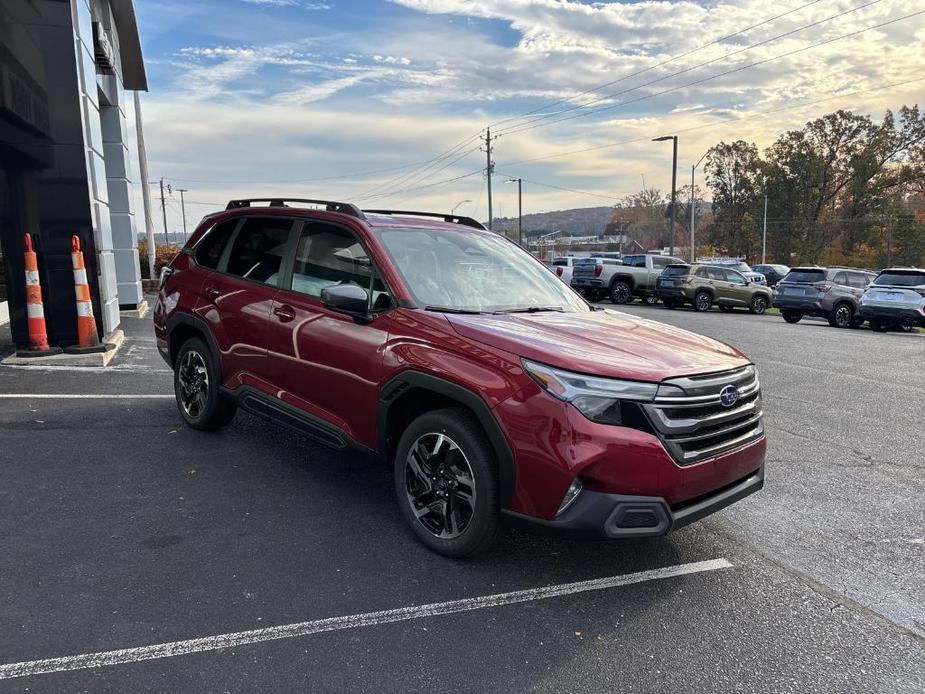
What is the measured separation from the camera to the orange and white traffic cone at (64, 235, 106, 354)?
8.31m

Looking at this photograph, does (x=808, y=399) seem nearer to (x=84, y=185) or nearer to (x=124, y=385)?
(x=124, y=385)

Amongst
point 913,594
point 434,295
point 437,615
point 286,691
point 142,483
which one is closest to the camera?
point 286,691

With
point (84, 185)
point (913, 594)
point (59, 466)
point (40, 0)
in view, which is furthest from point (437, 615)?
point (40, 0)

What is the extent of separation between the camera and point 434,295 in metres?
3.96

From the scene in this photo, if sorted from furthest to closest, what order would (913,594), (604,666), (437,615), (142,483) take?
1. (142,483)
2. (913,594)
3. (437,615)
4. (604,666)

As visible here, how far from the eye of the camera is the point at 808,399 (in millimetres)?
7496

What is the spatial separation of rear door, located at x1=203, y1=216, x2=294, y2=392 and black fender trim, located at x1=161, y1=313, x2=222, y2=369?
5 centimetres

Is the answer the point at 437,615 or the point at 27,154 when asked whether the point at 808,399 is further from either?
the point at 27,154

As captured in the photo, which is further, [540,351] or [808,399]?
[808,399]

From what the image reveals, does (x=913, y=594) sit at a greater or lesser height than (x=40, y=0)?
Answer: lesser

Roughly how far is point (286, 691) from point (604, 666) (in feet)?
4.05

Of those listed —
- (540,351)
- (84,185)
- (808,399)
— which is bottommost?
(808,399)

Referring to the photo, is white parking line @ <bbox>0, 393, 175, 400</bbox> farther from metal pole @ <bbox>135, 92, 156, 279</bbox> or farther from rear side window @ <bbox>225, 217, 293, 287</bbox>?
metal pole @ <bbox>135, 92, 156, 279</bbox>

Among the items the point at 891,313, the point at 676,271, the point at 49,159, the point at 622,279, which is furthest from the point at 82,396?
the point at 622,279
